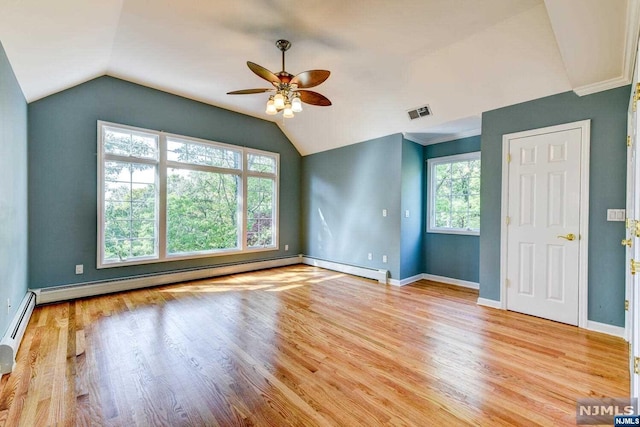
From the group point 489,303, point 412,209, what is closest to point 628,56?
point 489,303

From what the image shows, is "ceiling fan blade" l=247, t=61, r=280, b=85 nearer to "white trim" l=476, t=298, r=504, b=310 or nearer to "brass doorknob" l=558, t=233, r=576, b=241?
"brass doorknob" l=558, t=233, r=576, b=241

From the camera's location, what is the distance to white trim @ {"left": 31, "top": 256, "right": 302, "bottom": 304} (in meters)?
3.69

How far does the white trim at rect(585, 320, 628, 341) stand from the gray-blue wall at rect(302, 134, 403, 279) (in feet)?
7.75

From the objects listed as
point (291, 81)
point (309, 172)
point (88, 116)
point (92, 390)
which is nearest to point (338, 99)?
point (291, 81)

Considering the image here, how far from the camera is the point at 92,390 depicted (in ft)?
6.25

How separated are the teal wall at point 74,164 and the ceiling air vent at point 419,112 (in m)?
3.78

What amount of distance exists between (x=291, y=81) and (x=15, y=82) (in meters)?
2.83

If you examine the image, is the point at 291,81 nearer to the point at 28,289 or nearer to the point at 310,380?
the point at 310,380

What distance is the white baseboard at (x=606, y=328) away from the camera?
2744 mm

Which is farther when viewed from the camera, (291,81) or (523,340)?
(291,81)

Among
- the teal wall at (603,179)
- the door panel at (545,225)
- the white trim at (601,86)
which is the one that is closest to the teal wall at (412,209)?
the door panel at (545,225)

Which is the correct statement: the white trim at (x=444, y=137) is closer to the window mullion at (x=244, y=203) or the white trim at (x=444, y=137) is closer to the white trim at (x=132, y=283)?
the window mullion at (x=244, y=203)

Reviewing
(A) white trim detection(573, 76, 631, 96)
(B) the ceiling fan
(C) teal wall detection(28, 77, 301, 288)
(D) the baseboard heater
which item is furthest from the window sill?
(D) the baseboard heater

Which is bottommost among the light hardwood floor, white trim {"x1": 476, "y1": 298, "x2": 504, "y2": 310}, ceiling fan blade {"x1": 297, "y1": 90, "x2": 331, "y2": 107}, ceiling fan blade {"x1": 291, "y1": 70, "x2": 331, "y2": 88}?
the light hardwood floor
